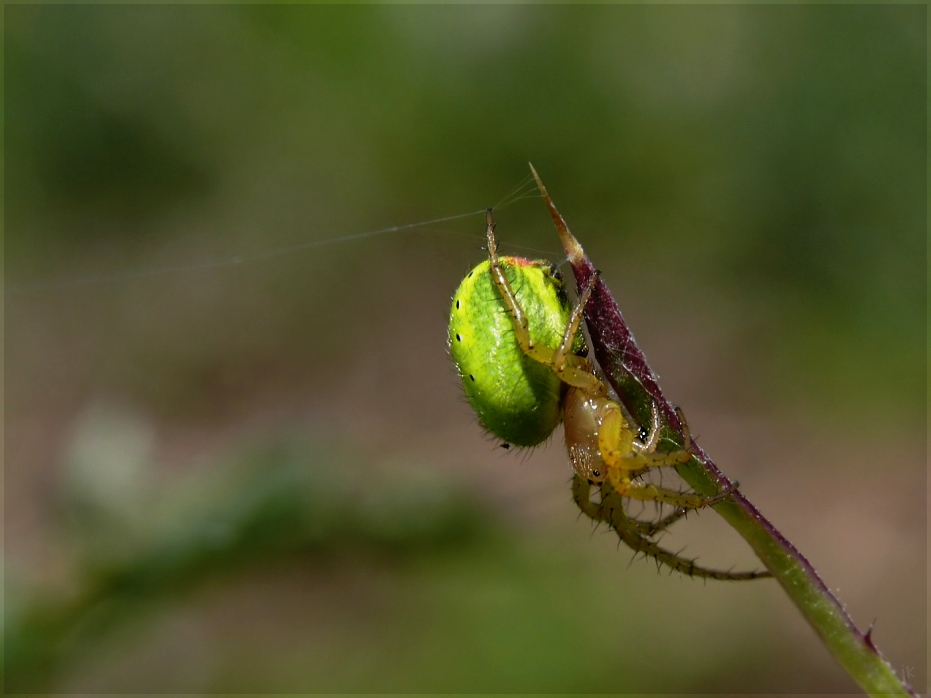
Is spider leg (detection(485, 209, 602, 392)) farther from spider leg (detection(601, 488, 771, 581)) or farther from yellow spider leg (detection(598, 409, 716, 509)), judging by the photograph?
spider leg (detection(601, 488, 771, 581))

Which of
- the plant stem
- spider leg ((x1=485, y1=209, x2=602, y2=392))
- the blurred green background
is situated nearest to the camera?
the plant stem

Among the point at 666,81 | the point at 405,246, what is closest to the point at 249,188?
the point at 405,246

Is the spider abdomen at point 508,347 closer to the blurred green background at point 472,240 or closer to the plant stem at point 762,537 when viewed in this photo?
the plant stem at point 762,537

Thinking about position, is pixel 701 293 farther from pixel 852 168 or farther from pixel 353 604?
pixel 353 604

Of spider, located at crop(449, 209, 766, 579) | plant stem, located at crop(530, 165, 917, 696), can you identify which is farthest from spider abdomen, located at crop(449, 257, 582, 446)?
plant stem, located at crop(530, 165, 917, 696)

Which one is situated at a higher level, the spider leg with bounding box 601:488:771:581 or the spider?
the spider

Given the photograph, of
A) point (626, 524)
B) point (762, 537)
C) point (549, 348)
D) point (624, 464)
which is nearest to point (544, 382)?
point (549, 348)

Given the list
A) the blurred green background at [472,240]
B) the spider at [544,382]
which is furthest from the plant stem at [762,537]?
the blurred green background at [472,240]
